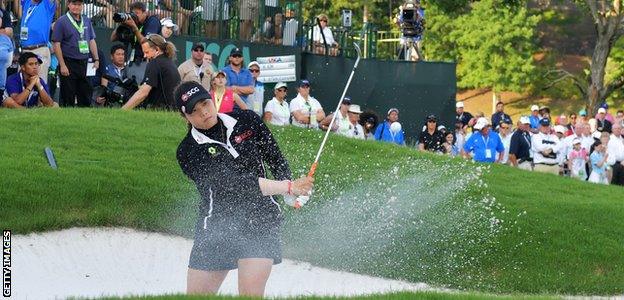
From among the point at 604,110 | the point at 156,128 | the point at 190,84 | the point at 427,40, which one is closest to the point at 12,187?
the point at 156,128

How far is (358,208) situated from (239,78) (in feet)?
13.7

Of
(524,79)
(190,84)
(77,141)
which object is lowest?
(524,79)

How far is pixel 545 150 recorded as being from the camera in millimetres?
27422

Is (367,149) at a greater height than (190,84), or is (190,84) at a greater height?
(190,84)

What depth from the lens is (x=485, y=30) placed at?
2162 inches

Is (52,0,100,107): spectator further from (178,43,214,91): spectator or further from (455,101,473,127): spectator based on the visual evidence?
(455,101,473,127): spectator

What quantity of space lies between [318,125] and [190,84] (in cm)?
1235

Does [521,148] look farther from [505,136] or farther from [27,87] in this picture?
[27,87]

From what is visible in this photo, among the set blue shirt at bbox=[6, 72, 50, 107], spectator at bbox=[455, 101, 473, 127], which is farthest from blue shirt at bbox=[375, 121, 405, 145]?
blue shirt at bbox=[6, 72, 50, 107]

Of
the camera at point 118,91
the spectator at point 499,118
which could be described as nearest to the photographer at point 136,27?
the camera at point 118,91

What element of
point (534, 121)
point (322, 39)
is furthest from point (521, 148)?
point (322, 39)

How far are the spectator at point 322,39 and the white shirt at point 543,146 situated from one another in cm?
424

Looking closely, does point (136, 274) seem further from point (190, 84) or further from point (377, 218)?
point (190, 84)

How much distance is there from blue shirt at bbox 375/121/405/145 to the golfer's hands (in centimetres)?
1400
